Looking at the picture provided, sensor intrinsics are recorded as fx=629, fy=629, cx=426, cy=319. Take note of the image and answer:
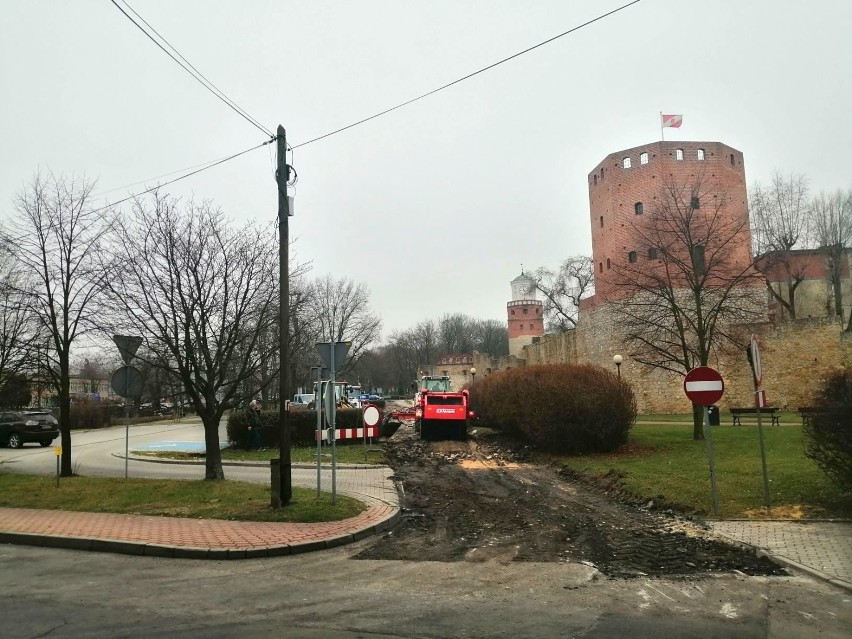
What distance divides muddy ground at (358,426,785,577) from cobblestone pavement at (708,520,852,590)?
0.25 m

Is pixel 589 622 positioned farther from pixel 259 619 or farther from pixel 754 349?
pixel 754 349

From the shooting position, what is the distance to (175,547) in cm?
801

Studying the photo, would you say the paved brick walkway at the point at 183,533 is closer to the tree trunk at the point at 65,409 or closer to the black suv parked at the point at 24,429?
the tree trunk at the point at 65,409

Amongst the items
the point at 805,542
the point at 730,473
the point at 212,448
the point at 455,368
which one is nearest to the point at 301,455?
the point at 212,448

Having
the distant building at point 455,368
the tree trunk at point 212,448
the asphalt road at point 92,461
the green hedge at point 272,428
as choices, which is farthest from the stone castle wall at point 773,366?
the distant building at point 455,368

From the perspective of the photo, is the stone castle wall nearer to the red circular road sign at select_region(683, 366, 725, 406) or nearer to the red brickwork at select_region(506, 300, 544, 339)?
the red circular road sign at select_region(683, 366, 725, 406)

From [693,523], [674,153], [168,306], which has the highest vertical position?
[674,153]

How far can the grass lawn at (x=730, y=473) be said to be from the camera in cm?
963

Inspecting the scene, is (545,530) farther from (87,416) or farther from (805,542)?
(87,416)

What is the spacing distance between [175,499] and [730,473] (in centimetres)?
1064

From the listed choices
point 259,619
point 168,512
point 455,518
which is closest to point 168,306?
point 168,512

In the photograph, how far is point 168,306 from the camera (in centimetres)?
1339

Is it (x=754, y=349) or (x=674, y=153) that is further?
(x=674, y=153)

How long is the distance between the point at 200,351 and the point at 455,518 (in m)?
6.53
